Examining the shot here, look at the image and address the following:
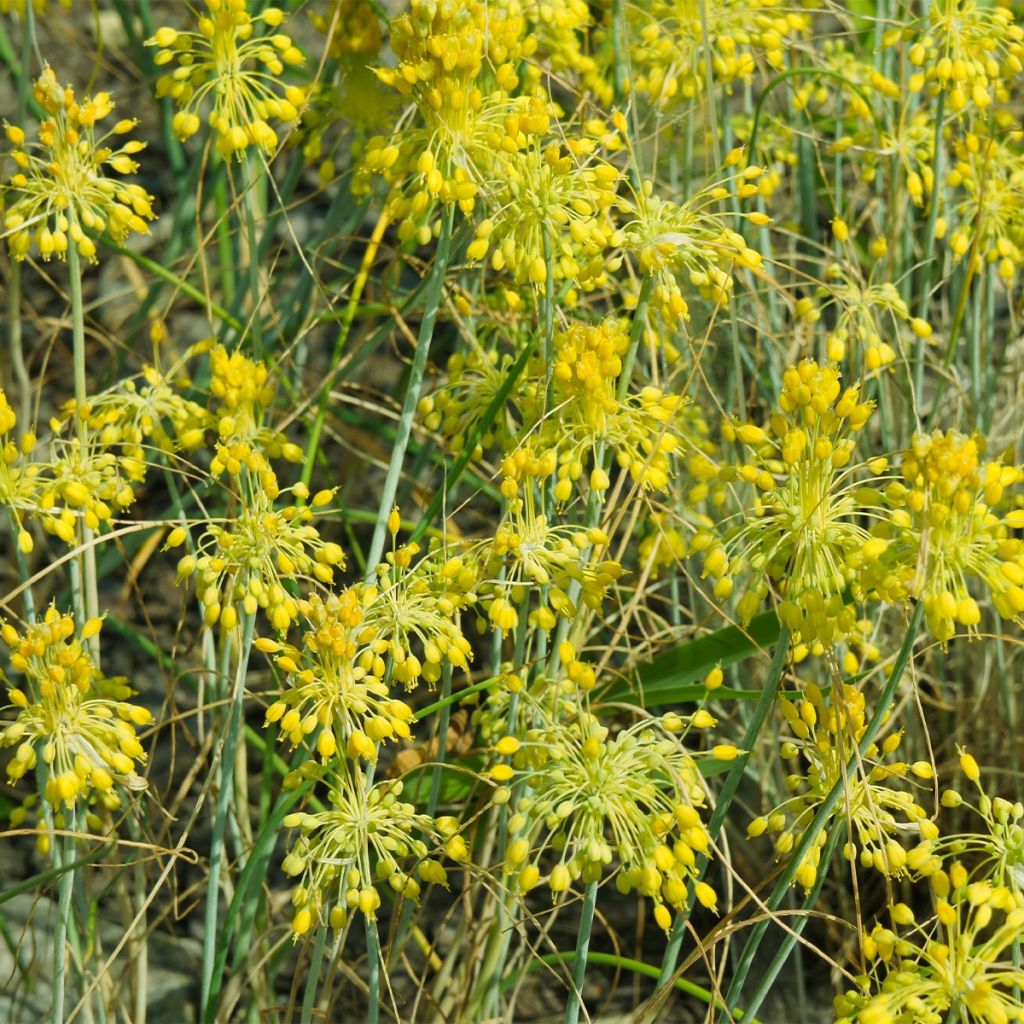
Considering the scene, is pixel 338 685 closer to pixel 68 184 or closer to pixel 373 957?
pixel 373 957

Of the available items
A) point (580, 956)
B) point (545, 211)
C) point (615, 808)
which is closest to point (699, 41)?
point (545, 211)

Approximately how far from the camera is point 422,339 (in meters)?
1.74

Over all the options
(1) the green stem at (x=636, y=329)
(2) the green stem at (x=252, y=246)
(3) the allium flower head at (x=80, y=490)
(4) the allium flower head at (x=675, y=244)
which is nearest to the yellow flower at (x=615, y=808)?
(1) the green stem at (x=636, y=329)

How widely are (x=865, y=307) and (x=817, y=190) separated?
112 cm

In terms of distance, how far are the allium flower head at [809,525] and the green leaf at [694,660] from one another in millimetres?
404

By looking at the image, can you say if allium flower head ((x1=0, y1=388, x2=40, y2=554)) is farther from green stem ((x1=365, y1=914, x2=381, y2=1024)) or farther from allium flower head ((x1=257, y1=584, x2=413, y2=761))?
green stem ((x1=365, y1=914, x2=381, y2=1024))

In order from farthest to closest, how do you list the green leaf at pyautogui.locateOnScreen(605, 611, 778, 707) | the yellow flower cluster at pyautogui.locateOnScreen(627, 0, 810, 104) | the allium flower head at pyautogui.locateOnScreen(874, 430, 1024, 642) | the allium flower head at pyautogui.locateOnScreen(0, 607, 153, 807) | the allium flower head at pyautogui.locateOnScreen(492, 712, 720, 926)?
the yellow flower cluster at pyautogui.locateOnScreen(627, 0, 810, 104), the green leaf at pyautogui.locateOnScreen(605, 611, 778, 707), the allium flower head at pyautogui.locateOnScreen(0, 607, 153, 807), the allium flower head at pyautogui.locateOnScreen(492, 712, 720, 926), the allium flower head at pyautogui.locateOnScreen(874, 430, 1024, 642)

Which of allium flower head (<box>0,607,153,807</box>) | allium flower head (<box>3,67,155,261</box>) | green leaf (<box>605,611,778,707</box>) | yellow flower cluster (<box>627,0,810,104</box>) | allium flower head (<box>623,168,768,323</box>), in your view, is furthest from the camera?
yellow flower cluster (<box>627,0,810,104</box>)

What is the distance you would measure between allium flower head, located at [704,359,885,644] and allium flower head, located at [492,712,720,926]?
19 centimetres

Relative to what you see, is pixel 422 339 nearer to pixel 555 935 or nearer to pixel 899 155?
pixel 899 155

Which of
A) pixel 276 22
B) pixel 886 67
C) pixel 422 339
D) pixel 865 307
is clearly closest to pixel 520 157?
pixel 422 339

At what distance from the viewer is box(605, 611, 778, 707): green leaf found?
6.31 feet

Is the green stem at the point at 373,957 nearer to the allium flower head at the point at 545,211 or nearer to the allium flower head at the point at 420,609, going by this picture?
the allium flower head at the point at 420,609

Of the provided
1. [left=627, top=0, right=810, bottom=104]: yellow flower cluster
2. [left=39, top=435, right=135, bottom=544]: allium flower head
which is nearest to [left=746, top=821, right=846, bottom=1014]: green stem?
[left=39, top=435, right=135, bottom=544]: allium flower head
